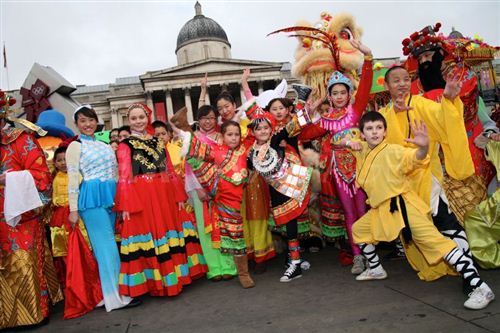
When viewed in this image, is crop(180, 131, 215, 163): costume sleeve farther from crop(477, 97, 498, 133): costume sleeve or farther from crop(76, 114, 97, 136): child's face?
crop(477, 97, 498, 133): costume sleeve

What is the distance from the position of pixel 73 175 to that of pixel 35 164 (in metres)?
0.32

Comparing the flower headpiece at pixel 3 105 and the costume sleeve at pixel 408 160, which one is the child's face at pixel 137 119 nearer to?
the flower headpiece at pixel 3 105

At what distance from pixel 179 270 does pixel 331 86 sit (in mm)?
2413

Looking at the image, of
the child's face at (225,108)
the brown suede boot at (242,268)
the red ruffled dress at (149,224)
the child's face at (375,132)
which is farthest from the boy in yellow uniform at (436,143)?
the red ruffled dress at (149,224)

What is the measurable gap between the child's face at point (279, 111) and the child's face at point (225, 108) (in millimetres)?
709

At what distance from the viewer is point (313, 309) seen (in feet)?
10.2

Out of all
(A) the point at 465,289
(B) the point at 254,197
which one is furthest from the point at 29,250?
(A) the point at 465,289

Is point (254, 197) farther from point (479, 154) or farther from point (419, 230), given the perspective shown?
point (479, 154)

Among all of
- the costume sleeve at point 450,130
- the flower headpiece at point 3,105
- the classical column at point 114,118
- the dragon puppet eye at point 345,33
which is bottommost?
the costume sleeve at point 450,130

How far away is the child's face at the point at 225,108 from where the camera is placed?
15.6ft

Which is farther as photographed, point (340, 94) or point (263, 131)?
point (340, 94)

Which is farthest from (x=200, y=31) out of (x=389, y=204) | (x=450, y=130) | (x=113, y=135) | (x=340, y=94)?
(x=389, y=204)

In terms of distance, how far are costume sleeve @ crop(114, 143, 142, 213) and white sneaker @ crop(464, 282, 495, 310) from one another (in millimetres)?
2752

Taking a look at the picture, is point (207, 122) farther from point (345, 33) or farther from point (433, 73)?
point (433, 73)
